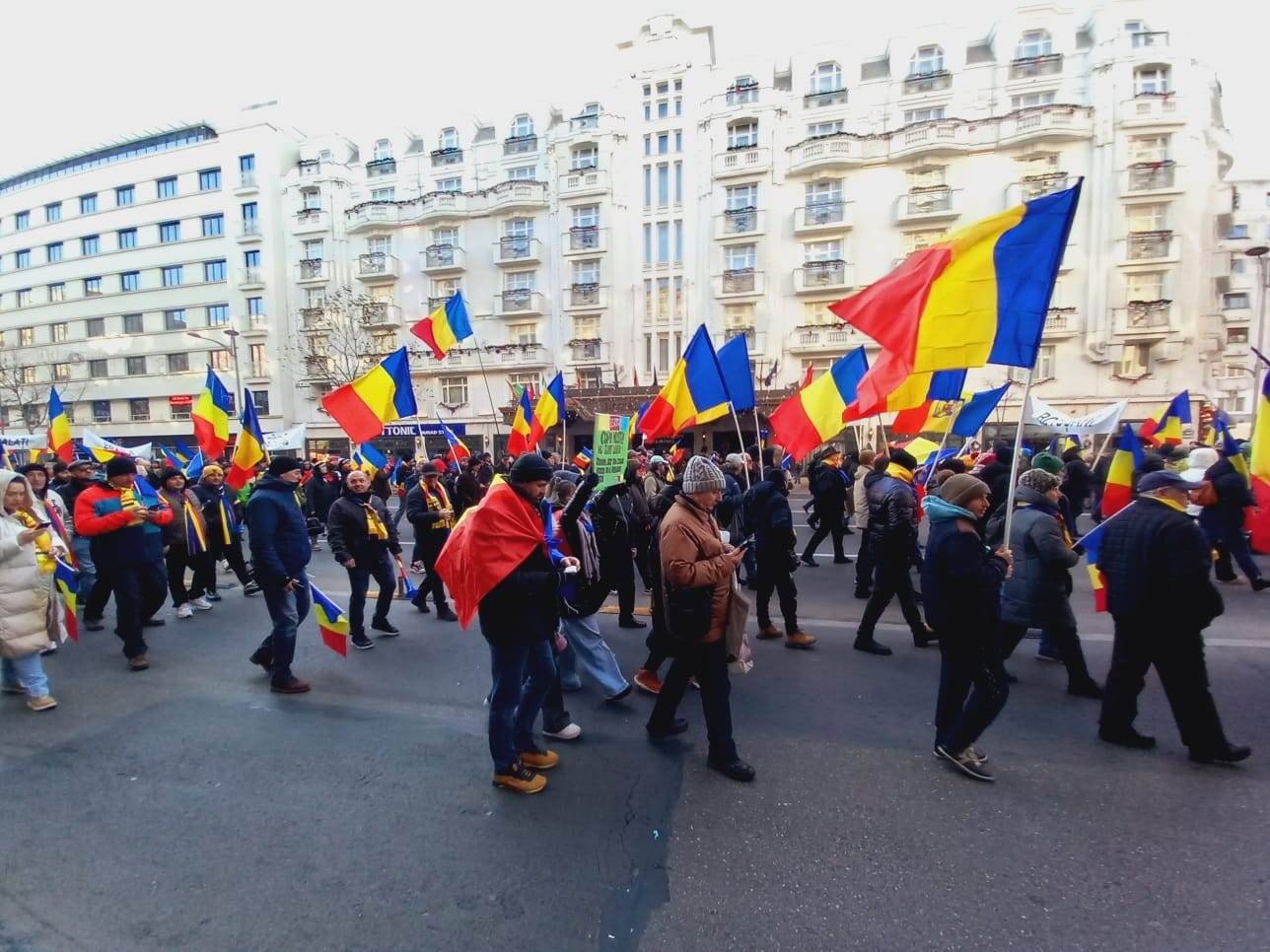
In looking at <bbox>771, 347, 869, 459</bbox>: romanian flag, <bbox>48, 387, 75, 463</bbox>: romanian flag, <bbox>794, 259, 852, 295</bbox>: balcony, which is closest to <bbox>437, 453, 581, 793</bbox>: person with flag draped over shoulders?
<bbox>771, 347, 869, 459</bbox>: romanian flag

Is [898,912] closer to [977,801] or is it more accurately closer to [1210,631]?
[977,801]

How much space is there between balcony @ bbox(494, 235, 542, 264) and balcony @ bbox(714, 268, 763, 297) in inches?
371

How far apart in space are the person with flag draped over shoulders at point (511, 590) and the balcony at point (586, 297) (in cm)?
2903

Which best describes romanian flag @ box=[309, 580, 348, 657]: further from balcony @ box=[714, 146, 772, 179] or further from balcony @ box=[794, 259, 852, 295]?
balcony @ box=[714, 146, 772, 179]

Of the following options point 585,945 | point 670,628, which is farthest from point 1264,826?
point 585,945

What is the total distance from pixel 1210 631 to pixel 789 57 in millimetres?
33028

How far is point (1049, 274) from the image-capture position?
12.8 feet

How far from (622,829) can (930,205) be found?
30232 millimetres

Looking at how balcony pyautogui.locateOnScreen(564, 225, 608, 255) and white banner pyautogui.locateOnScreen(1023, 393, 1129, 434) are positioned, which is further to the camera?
balcony pyautogui.locateOnScreen(564, 225, 608, 255)

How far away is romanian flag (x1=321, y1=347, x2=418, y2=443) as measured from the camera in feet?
25.3

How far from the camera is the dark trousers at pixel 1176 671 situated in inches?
134

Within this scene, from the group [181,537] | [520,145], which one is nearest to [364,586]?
[181,537]

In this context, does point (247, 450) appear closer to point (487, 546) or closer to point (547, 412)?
point (547, 412)

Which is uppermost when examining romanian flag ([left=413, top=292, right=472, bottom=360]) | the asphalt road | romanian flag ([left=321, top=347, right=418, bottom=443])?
romanian flag ([left=413, top=292, right=472, bottom=360])
